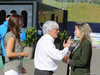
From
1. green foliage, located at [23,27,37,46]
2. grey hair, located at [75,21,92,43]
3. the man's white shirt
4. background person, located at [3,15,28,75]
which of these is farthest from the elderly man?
green foliage, located at [23,27,37,46]

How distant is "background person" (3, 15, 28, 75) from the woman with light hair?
757 millimetres

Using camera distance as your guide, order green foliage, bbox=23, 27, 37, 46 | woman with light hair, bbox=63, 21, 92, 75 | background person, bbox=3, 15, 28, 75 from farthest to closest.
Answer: green foliage, bbox=23, 27, 37, 46 < woman with light hair, bbox=63, 21, 92, 75 < background person, bbox=3, 15, 28, 75

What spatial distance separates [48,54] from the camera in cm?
345

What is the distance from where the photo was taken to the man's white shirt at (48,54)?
11.2 ft

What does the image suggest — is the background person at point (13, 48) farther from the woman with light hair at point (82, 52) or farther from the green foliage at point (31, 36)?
the green foliage at point (31, 36)

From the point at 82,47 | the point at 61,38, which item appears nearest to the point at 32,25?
the point at 61,38

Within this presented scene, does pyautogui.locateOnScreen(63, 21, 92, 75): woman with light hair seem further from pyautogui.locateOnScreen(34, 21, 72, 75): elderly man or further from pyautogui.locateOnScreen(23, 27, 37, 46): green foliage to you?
pyautogui.locateOnScreen(23, 27, 37, 46): green foliage

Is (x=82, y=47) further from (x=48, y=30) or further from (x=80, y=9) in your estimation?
(x=80, y=9)

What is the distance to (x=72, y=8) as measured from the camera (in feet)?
302

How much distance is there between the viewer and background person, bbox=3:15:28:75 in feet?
11.9

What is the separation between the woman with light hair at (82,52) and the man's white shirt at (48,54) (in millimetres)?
451

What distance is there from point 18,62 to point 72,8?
293 feet

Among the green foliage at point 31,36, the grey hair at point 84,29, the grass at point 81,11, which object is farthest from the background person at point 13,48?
the grass at point 81,11

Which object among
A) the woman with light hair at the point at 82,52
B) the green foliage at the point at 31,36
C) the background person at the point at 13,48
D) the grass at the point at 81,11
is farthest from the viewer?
the grass at the point at 81,11
